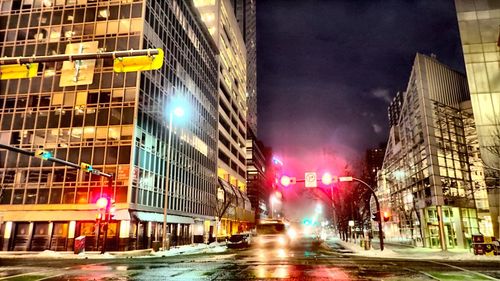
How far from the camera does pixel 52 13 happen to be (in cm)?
4212

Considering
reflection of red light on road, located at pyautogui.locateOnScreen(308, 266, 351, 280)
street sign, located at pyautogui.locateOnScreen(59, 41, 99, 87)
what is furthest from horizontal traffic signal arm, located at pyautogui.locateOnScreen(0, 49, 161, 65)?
reflection of red light on road, located at pyautogui.locateOnScreen(308, 266, 351, 280)

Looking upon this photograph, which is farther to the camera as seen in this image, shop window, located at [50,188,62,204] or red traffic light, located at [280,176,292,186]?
shop window, located at [50,188,62,204]

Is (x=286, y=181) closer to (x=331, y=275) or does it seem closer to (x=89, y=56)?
(x=331, y=275)

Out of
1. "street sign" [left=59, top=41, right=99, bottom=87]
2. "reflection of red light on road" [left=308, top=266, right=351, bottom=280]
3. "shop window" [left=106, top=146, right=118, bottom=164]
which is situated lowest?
"reflection of red light on road" [left=308, top=266, right=351, bottom=280]

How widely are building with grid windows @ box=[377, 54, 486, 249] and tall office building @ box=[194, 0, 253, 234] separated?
37.5 meters

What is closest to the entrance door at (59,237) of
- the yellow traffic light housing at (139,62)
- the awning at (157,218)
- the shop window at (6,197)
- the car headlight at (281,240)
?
the shop window at (6,197)

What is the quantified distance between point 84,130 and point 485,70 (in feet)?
137

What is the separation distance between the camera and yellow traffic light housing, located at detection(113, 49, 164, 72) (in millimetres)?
10016

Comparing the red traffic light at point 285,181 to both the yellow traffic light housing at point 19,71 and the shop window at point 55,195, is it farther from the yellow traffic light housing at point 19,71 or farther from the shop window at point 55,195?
the shop window at point 55,195

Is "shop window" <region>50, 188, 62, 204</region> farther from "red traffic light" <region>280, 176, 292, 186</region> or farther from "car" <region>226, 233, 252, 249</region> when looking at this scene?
"red traffic light" <region>280, 176, 292, 186</region>

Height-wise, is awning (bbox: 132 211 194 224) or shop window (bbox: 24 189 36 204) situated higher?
shop window (bbox: 24 189 36 204)

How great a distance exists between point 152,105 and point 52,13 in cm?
1593

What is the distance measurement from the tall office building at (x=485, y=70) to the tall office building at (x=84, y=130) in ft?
112

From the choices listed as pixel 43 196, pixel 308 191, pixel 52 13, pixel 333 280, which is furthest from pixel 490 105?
pixel 52 13
